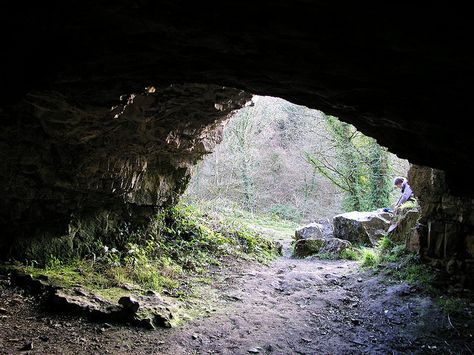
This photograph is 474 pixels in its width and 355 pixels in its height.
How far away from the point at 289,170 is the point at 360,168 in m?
6.93

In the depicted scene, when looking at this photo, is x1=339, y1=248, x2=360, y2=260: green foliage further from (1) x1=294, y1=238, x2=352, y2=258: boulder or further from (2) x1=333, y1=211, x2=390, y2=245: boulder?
(2) x1=333, y1=211, x2=390, y2=245: boulder

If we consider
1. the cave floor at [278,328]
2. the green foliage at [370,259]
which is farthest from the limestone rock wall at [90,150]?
the green foliage at [370,259]

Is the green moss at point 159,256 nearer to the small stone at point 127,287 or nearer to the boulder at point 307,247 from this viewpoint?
the small stone at point 127,287

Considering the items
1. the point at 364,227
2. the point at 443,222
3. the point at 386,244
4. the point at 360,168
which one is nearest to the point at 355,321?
the point at 443,222

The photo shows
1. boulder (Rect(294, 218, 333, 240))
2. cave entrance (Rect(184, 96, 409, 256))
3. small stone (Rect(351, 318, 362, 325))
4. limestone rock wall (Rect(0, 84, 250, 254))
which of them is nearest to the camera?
limestone rock wall (Rect(0, 84, 250, 254))

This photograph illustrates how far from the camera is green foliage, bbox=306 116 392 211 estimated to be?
17375mm

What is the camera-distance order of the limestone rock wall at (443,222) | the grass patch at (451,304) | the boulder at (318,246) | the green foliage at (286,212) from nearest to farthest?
the grass patch at (451,304), the limestone rock wall at (443,222), the boulder at (318,246), the green foliage at (286,212)

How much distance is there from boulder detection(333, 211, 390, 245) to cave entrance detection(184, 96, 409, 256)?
453cm

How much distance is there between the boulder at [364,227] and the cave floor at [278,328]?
4581 millimetres

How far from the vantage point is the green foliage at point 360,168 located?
1738cm

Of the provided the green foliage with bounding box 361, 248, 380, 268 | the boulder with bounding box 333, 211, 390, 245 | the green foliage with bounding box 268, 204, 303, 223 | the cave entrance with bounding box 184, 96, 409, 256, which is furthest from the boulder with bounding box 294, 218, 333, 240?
the green foliage with bounding box 268, 204, 303, 223

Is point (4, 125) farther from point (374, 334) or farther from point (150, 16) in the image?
point (374, 334)

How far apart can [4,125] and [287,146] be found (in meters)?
20.6

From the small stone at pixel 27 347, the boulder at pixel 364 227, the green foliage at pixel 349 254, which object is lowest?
the small stone at pixel 27 347
